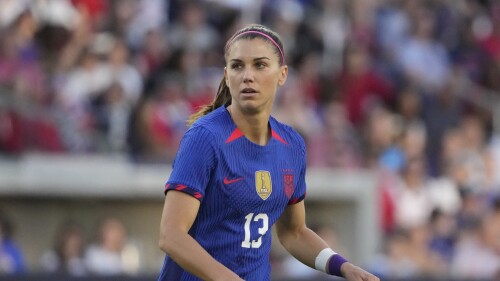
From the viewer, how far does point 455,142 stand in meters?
14.1

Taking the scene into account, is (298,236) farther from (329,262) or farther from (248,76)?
(248,76)

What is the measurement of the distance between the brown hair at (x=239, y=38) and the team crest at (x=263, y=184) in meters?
0.44

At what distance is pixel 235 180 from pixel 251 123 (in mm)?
308

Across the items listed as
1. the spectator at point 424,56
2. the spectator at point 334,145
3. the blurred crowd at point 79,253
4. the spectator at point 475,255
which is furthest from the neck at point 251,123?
the spectator at point 424,56

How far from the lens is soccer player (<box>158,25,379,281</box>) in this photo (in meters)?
5.03

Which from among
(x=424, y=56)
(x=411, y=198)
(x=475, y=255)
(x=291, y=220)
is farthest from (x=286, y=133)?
(x=424, y=56)

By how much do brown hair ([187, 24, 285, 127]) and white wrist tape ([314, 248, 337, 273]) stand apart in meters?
0.88

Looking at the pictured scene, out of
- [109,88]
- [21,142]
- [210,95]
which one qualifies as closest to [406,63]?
[210,95]

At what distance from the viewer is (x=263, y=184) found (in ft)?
17.5

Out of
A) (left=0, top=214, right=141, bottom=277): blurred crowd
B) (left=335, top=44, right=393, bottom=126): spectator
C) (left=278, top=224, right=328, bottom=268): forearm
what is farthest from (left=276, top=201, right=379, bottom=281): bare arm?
(left=335, top=44, right=393, bottom=126): spectator

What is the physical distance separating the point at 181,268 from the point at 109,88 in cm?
668

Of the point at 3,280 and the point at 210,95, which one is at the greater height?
the point at 210,95

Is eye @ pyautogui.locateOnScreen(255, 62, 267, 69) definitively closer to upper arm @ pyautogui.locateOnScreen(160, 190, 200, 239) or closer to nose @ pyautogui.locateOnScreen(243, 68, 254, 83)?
nose @ pyautogui.locateOnScreen(243, 68, 254, 83)

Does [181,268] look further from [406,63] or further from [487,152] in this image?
[406,63]
